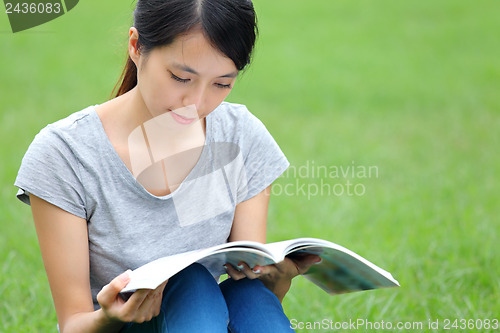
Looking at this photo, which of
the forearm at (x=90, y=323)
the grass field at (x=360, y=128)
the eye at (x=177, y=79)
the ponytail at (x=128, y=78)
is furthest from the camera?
the grass field at (x=360, y=128)

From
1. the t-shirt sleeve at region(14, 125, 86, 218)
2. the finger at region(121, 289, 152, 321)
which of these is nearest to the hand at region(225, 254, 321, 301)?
the finger at region(121, 289, 152, 321)

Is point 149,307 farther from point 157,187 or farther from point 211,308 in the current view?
point 157,187

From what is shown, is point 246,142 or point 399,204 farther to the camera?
point 399,204

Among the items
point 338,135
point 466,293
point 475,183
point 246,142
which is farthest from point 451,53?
point 246,142

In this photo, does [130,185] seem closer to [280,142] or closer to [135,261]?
[135,261]

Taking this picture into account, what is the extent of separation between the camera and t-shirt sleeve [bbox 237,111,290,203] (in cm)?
181

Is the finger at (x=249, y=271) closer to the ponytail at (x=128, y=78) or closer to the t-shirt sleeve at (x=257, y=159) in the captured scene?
the t-shirt sleeve at (x=257, y=159)

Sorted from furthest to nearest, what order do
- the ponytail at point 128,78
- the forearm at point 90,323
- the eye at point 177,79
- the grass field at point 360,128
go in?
1. the grass field at point 360,128
2. the ponytail at point 128,78
3. the eye at point 177,79
4. the forearm at point 90,323

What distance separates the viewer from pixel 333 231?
3.36m

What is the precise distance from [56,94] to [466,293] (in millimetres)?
4249

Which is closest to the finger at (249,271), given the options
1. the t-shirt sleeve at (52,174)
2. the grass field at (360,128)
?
the t-shirt sleeve at (52,174)

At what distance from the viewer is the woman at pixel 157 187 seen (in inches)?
59.6

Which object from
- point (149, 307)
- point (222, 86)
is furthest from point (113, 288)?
point (222, 86)

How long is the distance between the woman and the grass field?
1.09 feet
